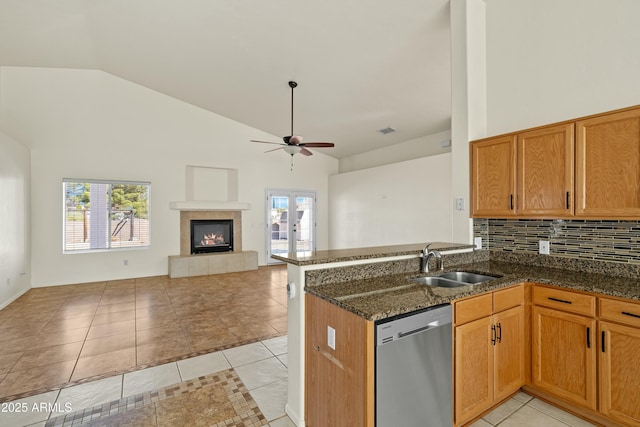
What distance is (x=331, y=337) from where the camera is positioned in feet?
5.45

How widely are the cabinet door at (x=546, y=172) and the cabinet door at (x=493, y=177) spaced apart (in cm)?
7

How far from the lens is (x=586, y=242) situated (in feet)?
8.05

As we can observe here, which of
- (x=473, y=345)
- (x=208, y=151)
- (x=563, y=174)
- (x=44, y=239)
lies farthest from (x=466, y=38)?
(x=44, y=239)

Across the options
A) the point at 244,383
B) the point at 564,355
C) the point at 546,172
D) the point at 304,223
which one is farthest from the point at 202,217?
the point at 564,355

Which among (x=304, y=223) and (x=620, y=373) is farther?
(x=304, y=223)

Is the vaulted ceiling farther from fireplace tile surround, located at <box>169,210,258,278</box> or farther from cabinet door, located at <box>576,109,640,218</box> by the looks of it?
fireplace tile surround, located at <box>169,210,258,278</box>

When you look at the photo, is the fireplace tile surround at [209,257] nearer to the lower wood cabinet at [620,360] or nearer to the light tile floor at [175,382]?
the light tile floor at [175,382]

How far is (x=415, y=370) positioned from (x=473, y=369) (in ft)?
1.91

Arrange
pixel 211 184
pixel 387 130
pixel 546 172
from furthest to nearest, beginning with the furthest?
pixel 211 184, pixel 387 130, pixel 546 172

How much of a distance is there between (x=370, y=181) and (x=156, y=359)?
573 centimetres

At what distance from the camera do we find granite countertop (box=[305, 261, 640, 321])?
156 centimetres

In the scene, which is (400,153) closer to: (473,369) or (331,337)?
(473,369)

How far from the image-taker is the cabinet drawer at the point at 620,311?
5.65 feet

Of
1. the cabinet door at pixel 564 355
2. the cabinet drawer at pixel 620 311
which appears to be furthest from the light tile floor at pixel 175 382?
the cabinet drawer at pixel 620 311
